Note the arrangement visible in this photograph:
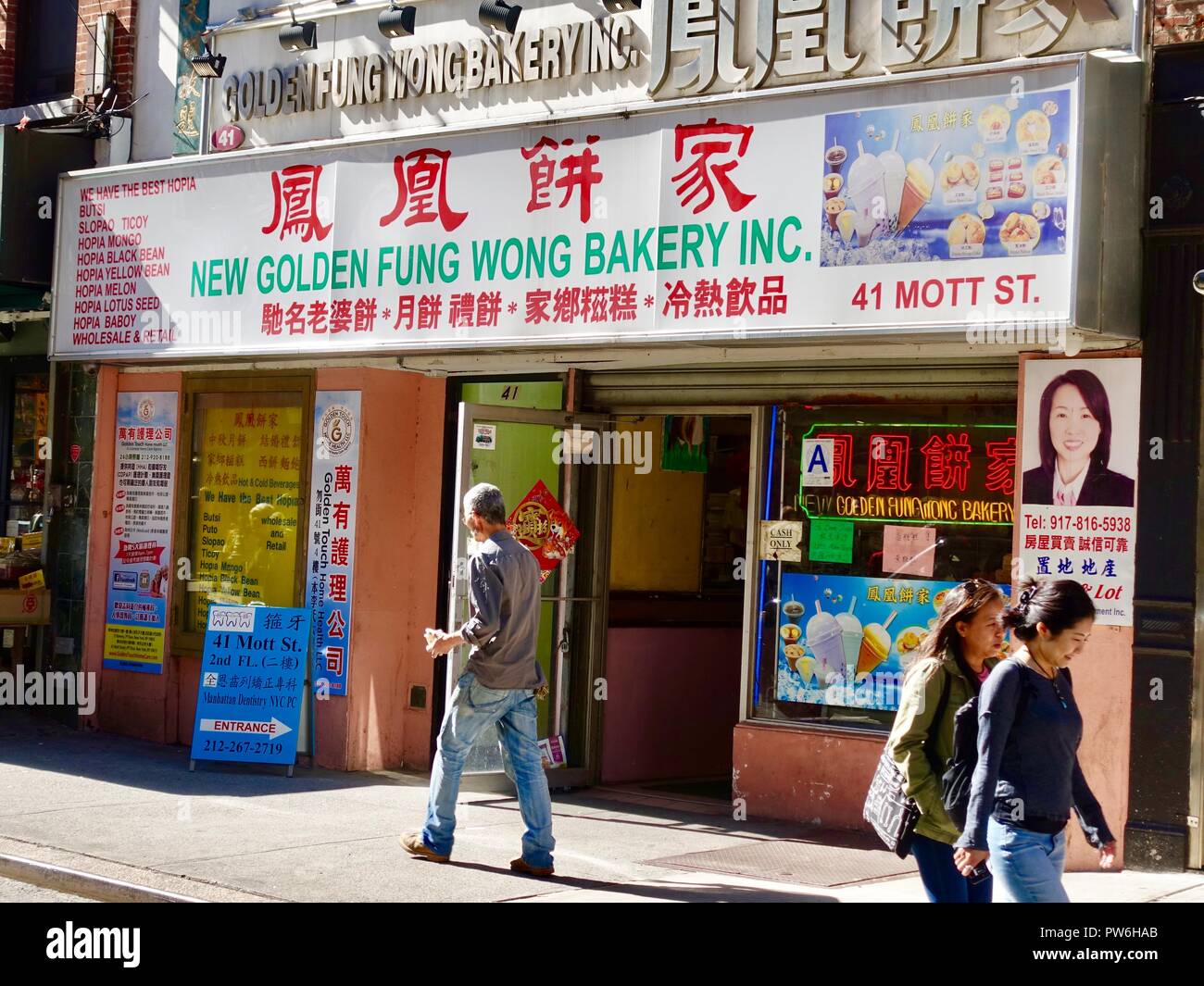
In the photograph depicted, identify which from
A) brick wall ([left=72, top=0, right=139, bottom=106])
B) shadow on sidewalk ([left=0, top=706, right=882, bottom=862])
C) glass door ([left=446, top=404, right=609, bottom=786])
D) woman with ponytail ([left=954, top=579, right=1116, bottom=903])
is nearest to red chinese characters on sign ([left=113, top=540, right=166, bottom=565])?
shadow on sidewalk ([left=0, top=706, right=882, bottom=862])

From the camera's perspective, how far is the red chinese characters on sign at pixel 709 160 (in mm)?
9094

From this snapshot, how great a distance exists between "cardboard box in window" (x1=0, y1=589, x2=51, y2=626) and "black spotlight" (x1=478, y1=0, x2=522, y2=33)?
232 inches

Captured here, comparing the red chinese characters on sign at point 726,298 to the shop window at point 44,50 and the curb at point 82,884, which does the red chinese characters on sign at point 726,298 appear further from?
the shop window at point 44,50

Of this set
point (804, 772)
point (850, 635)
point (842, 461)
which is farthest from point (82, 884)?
point (842, 461)

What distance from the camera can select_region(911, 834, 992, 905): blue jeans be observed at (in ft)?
18.4

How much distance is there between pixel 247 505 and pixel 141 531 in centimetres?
113

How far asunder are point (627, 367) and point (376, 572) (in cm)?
241

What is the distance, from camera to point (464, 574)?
33.5 ft

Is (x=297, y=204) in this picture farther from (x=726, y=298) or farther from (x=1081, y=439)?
(x=1081, y=439)

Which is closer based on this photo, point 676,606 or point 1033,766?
point 1033,766

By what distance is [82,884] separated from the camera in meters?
7.53

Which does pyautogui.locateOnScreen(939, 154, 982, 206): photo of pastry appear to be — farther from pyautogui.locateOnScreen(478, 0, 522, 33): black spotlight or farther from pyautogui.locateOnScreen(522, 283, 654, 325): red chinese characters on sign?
pyautogui.locateOnScreen(478, 0, 522, 33): black spotlight

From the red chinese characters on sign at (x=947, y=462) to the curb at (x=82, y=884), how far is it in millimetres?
4780

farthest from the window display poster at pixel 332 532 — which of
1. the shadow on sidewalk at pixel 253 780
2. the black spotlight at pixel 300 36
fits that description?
the black spotlight at pixel 300 36
